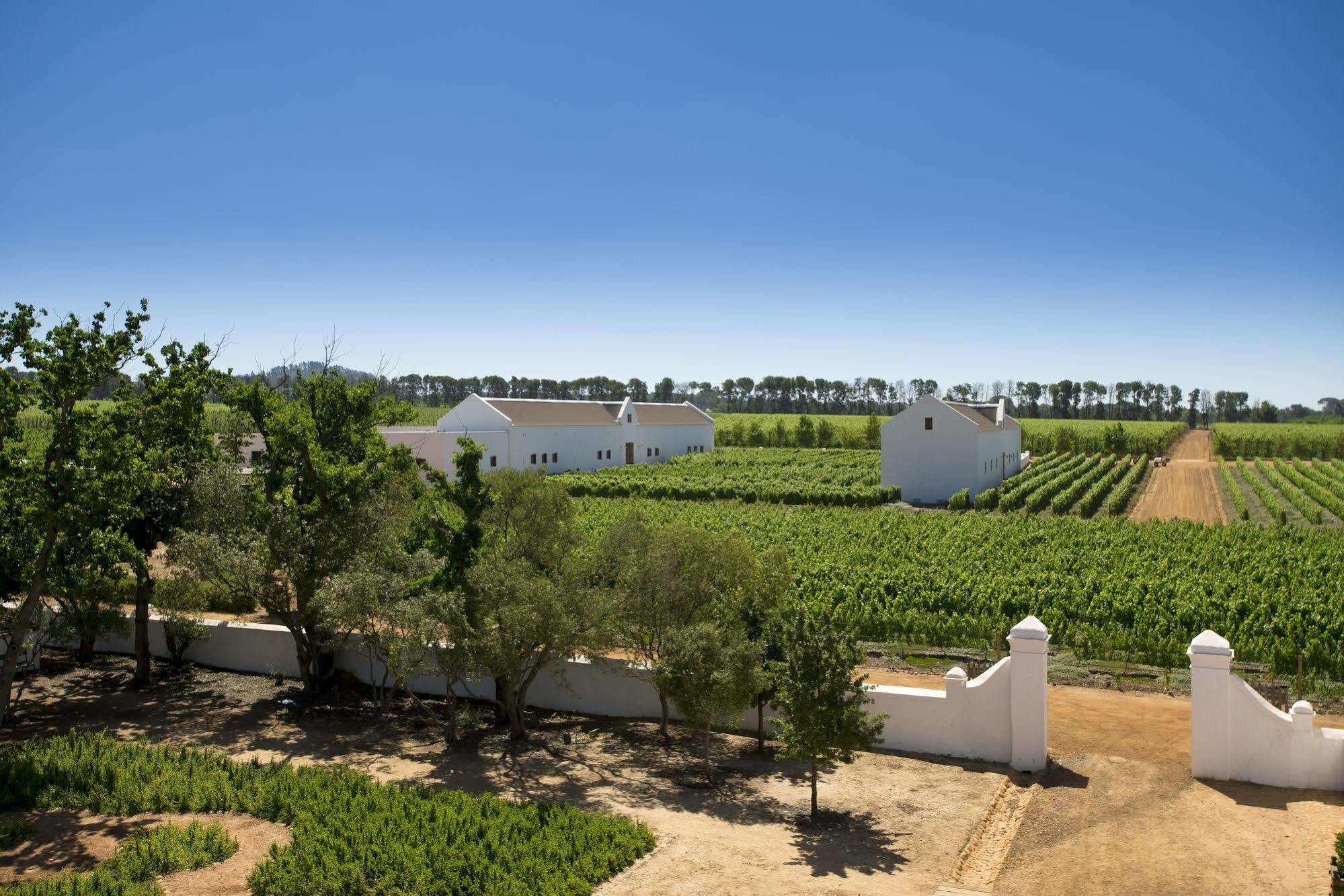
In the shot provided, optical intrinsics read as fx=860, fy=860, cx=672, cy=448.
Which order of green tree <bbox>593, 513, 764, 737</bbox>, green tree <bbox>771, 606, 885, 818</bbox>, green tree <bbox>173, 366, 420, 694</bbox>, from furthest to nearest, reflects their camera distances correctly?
green tree <bbox>173, 366, 420, 694</bbox>, green tree <bbox>593, 513, 764, 737</bbox>, green tree <bbox>771, 606, 885, 818</bbox>

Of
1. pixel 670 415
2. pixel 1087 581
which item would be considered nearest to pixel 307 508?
pixel 1087 581

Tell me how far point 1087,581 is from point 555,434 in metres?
43.0

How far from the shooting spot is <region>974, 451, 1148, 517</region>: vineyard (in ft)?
166

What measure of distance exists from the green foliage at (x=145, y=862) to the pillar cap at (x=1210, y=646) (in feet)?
47.0

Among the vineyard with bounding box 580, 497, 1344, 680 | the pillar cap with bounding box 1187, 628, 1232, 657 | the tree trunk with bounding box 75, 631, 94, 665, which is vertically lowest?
the tree trunk with bounding box 75, 631, 94, 665

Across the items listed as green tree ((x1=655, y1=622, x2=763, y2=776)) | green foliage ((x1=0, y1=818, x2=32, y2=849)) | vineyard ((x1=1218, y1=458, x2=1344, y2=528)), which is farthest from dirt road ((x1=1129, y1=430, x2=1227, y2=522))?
green foliage ((x1=0, y1=818, x2=32, y2=849))

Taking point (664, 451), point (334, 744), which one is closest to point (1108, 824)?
point (334, 744)

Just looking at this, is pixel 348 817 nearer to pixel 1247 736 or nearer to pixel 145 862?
pixel 145 862

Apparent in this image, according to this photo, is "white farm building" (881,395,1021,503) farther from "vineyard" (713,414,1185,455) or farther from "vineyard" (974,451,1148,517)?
"vineyard" (713,414,1185,455)

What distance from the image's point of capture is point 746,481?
59094 millimetres

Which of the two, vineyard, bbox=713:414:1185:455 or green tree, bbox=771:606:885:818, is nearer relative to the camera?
green tree, bbox=771:606:885:818

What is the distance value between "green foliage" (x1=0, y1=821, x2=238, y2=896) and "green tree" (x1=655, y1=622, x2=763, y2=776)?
22.3 ft

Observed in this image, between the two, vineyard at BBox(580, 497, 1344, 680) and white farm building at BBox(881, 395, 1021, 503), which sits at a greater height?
white farm building at BBox(881, 395, 1021, 503)

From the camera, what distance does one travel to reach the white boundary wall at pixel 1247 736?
508 inches
